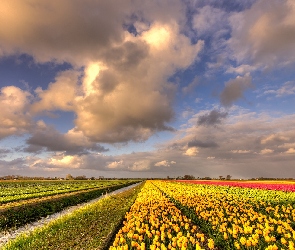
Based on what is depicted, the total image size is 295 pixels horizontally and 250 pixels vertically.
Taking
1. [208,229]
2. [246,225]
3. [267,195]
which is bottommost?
[208,229]

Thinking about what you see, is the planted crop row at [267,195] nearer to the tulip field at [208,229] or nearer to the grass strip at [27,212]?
the tulip field at [208,229]

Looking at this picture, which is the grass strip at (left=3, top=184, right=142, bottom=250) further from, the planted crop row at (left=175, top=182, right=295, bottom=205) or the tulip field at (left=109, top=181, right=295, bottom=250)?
the planted crop row at (left=175, top=182, right=295, bottom=205)

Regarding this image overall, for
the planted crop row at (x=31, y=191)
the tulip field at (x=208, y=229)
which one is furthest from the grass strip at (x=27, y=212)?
the tulip field at (x=208, y=229)

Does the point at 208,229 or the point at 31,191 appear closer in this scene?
the point at 208,229

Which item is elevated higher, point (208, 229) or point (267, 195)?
point (267, 195)

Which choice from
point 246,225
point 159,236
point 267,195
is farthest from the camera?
point 267,195

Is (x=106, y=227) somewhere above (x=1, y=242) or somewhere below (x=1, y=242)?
above

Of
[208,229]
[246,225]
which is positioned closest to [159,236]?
[208,229]

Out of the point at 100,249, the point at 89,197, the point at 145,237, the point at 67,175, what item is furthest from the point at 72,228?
the point at 67,175

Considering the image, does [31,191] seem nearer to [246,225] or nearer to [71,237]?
[71,237]

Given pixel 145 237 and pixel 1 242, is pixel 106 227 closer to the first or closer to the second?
pixel 145 237

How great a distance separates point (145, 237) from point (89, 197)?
29.4 m

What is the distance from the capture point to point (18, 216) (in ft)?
58.5

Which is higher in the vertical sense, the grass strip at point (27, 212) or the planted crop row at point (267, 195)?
the planted crop row at point (267, 195)
